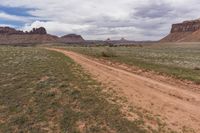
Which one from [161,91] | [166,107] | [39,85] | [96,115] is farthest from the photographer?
[39,85]

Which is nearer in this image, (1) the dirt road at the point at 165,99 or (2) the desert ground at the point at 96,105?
(2) the desert ground at the point at 96,105

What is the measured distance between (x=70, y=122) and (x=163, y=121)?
3.51 meters

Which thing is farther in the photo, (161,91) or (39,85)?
(39,85)

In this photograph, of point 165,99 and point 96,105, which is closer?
point 96,105

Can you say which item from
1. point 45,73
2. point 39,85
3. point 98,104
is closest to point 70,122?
point 98,104

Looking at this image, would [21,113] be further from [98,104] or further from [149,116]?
[149,116]

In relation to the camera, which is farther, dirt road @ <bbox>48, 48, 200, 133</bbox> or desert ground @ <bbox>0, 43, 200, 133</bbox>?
dirt road @ <bbox>48, 48, 200, 133</bbox>

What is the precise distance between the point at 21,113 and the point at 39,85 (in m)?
4.19

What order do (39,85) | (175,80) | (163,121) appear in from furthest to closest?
(175,80)
(39,85)
(163,121)

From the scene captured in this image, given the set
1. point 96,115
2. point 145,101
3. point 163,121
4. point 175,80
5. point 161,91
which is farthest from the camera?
point 175,80

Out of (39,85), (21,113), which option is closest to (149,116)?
(21,113)

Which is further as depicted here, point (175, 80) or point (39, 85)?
point (175, 80)

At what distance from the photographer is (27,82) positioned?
53.1 feet

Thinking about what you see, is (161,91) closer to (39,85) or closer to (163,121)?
(163,121)
